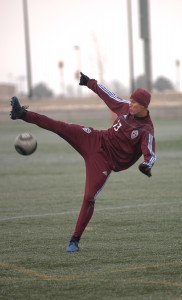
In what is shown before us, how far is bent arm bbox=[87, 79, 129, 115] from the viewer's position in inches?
414

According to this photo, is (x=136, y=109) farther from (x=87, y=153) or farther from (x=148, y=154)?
(x=87, y=153)

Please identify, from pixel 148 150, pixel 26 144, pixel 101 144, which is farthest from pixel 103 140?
pixel 26 144

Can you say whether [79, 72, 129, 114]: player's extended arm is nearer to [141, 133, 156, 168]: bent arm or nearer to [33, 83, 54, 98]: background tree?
[141, 133, 156, 168]: bent arm

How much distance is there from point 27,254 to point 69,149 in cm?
1864

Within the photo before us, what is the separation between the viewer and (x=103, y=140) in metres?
10.3

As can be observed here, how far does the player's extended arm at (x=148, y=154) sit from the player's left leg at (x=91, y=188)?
55 cm

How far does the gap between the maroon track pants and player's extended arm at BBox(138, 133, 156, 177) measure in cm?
56

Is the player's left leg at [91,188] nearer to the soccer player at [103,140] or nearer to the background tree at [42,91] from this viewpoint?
the soccer player at [103,140]

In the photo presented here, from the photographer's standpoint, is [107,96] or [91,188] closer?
[91,188]

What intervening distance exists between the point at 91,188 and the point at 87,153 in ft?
1.39

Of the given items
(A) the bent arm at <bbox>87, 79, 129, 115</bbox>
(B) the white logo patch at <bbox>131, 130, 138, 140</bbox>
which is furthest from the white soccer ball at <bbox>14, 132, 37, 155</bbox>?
(B) the white logo patch at <bbox>131, 130, 138, 140</bbox>

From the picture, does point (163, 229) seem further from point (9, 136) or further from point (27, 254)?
point (9, 136)

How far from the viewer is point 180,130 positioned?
37.1 metres

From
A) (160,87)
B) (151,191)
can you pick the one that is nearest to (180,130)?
(151,191)
